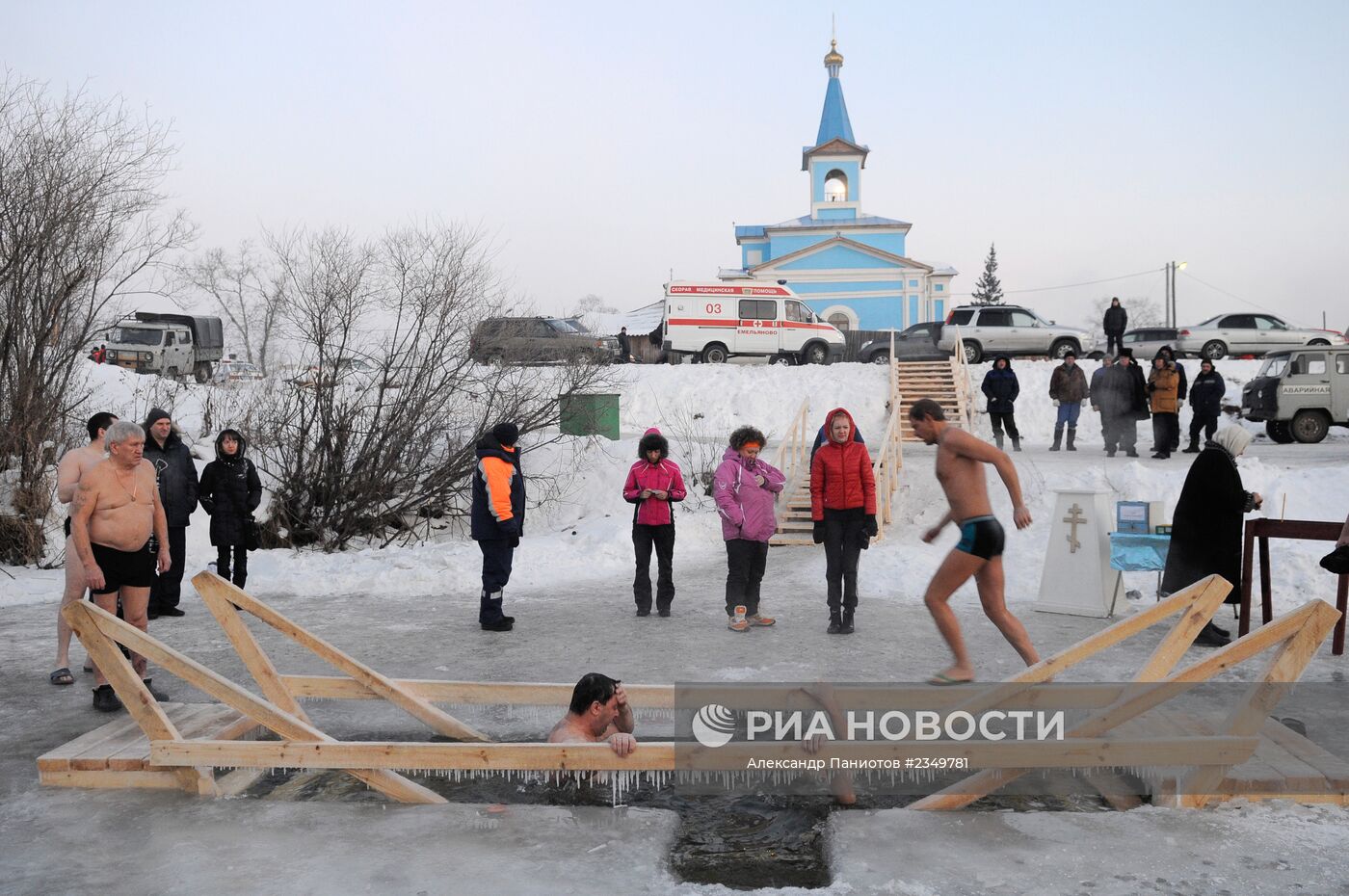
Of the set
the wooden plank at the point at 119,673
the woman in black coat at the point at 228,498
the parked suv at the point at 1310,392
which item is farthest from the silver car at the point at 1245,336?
the wooden plank at the point at 119,673

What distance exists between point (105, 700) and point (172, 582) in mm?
3344

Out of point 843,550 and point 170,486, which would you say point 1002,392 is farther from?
point 170,486

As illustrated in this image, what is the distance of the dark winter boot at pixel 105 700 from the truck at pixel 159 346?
23509 mm

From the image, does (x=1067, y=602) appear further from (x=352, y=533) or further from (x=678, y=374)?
(x=678, y=374)

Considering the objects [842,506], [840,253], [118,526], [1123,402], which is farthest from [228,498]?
[840,253]

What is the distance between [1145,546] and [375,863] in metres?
7.03

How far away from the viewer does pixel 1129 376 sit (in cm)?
1781

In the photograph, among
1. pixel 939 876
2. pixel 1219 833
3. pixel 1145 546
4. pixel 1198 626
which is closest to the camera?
pixel 939 876

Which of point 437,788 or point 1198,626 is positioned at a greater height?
point 1198,626

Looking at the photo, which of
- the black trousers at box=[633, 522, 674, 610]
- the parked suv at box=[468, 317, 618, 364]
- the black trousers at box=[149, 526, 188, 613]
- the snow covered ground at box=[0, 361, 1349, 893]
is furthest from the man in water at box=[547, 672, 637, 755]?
the parked suv at box=[468, 317, 618, 364]

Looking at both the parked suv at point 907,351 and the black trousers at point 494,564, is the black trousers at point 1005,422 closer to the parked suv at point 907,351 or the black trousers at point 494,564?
the parked suv at point 907,351

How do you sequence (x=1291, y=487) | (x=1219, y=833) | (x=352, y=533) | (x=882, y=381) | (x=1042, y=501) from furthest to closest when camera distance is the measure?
(x=882, y=381) → (x=352, y=533) → (x=1042, y=501) → (x=1291, y=487) → (x=1219, y=833)

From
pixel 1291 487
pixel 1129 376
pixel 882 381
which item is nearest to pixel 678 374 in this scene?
pixel 882 381

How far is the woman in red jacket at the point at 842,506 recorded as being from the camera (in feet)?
26.6
